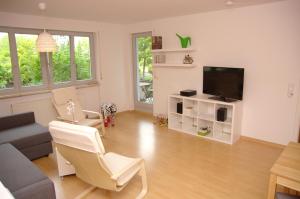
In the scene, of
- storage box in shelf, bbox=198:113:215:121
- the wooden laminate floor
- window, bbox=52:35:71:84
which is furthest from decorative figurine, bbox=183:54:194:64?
window, bbox=52:35:71:84

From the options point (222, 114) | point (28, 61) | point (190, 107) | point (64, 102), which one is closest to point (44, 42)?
point (64, 102)

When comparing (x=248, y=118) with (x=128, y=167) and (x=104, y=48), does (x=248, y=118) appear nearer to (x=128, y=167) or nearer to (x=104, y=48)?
(x=128, y=167)

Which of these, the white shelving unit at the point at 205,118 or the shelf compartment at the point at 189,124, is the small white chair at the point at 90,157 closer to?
the white shelving unit at the point at 205,118

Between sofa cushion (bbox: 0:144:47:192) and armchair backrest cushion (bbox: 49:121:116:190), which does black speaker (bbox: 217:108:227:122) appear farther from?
sofa cushion (bbox: 0:144:47:192)

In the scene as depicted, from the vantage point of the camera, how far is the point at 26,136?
316 centimetres

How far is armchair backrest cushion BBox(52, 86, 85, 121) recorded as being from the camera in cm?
405

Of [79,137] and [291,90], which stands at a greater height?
[291,90]

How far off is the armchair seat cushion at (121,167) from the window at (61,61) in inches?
115

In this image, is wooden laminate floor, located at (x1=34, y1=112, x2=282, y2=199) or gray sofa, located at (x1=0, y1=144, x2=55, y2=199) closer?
gray sofa, located at (x1=0, y1=144, x2=55, y2=199)

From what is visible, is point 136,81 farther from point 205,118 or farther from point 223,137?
point 223,137

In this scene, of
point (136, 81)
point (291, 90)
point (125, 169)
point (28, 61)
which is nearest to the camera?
point (125, 169)

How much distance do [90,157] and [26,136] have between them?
1.74m

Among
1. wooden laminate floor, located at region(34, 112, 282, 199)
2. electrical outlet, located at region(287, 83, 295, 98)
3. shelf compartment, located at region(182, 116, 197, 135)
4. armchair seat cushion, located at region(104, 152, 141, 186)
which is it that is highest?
electrical outlet, located at region(287, 83, 295, 98)

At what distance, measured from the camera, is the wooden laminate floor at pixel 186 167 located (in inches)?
99.0
